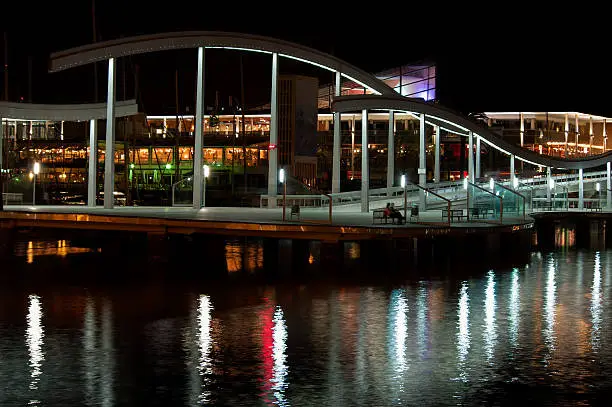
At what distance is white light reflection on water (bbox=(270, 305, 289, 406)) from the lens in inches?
522

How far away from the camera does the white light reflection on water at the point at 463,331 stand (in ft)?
49.5

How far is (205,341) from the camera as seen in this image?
17.0 meters

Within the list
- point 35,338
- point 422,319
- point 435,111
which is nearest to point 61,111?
point 435,111

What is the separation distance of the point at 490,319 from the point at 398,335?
297 centimetres

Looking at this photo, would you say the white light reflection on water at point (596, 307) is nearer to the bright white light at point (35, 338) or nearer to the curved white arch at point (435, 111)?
the bright white light at point (35, 338)

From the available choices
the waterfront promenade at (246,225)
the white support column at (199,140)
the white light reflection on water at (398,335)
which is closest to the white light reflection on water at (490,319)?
the white light reflection on water at (398,335)

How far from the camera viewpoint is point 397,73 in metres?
95.8

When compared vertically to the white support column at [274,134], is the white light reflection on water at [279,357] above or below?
below

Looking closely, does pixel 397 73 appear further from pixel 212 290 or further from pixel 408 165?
pixel 212 290

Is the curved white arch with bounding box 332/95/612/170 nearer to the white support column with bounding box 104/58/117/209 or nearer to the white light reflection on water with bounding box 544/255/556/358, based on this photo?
the white support column with bounding box 104/58/117/209

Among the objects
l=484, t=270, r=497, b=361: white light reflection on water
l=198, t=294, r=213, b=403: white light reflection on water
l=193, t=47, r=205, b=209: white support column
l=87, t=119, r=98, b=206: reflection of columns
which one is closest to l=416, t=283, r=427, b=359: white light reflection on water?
l=484, t=270, r=497, b=361: white light reflection on water

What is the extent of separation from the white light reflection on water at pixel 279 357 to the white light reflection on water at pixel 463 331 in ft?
8.30

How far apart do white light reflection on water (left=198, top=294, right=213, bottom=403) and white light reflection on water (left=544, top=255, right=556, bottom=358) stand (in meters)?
5.58

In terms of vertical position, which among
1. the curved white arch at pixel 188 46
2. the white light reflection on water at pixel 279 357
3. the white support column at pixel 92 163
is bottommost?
the white light reflection on water at pixel 279 357
